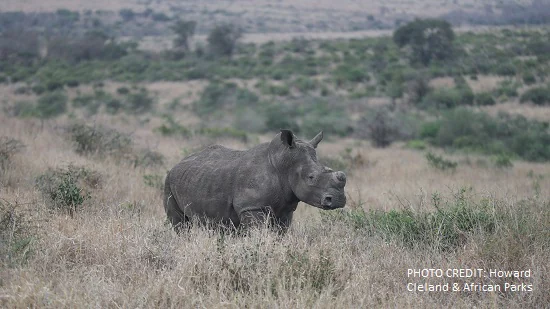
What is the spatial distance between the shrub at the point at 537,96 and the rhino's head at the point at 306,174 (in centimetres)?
2794

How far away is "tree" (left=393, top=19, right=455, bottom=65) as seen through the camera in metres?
49.8

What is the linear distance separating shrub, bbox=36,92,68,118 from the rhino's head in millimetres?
25872

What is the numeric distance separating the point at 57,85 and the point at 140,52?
17.9 m

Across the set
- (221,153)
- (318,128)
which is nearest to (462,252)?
(221,153)

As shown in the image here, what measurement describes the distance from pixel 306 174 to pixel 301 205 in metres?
4.75

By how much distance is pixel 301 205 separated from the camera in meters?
12.0

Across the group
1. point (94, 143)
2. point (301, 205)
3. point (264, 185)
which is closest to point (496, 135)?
point (301, 205)

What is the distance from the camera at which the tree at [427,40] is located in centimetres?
4975

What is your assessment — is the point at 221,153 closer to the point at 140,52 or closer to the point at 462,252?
the point at 462,252

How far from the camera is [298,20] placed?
108m

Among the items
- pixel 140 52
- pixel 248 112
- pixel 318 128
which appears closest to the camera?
pixel 318 128

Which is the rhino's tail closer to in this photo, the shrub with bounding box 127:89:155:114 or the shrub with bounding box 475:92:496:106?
the shrub with bounding box 127:89:155:114

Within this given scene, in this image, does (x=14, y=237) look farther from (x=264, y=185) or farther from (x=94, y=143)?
(x=94, y=143)

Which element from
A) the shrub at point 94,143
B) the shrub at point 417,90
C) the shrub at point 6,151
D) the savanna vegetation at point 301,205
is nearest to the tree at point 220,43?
the savanna vegetation at point 301,205
